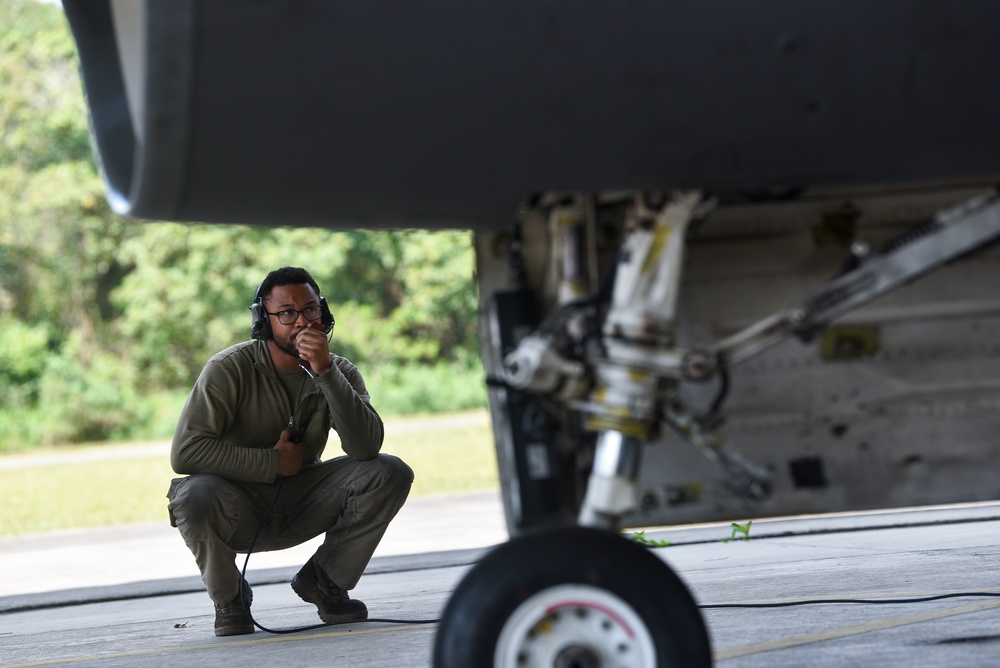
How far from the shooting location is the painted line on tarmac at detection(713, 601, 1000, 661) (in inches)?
125

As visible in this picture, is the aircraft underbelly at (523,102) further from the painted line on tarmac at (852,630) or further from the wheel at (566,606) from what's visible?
the painted line on tarmac at (852,630)

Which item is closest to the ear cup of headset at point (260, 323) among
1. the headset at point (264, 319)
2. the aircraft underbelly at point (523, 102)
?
the headset at point (264, 319)

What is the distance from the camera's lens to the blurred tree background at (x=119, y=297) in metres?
22.0

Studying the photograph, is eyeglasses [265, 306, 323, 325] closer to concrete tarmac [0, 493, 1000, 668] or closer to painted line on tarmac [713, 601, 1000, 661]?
concrete tarmac [0, 493, 1000, 668]

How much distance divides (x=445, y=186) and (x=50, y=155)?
2565cm

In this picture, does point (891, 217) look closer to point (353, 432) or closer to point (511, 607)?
point (511, 607)

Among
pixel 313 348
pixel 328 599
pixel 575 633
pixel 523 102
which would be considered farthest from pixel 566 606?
pixel 328 599

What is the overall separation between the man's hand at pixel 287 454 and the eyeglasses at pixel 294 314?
0.40 m

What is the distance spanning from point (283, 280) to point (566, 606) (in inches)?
78.0

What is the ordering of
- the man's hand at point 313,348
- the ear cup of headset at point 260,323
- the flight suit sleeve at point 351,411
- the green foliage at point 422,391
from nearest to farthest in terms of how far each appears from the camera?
1. the man's hand at point 313,348
2. the flight suit sleeve at point 351,411
3. the ear cup of headset at point 260,323
4. the green foliage at point 422,391

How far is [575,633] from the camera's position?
2.19 m

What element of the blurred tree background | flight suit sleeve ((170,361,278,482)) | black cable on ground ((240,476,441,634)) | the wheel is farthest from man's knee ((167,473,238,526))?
the blurred tree background

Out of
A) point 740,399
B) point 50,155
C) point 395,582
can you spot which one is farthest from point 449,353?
point 740,399

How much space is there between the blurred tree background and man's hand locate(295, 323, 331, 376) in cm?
1579
